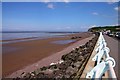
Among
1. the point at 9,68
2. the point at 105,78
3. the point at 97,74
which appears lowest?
the point at 9,68

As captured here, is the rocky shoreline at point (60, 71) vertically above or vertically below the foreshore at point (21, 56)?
above

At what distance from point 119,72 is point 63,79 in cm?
201

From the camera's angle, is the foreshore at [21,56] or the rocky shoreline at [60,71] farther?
the foreshore at [21,56]

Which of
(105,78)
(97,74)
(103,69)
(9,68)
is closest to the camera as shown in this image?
(97,74)

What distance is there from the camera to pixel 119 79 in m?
6.79

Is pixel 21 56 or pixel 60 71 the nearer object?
pixel 60 71

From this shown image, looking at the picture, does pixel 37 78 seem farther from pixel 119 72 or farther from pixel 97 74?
pixel 97 74

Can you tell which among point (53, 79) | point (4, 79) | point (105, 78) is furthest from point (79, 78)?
point (4, 79)

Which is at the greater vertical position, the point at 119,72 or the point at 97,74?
the point at 97,74

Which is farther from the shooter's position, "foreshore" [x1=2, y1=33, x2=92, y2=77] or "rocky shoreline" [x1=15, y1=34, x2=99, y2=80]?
"foreshore" [x1=2, y1=33, x2=92, y2=77]

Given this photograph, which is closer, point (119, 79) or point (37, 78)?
point (119, 79)

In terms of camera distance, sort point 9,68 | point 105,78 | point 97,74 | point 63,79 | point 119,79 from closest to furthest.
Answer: point 97,74 → point 105,78 → point 119,79 → point 63,79 → point 9,68

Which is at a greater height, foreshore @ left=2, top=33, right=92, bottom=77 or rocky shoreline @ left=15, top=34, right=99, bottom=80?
rocky shoreline @ left=15, top=34, right=99, bottom=80

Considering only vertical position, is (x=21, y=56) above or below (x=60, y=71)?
below
